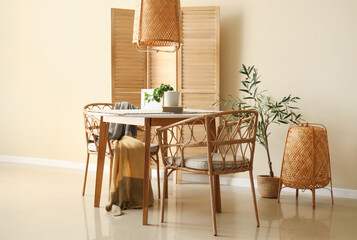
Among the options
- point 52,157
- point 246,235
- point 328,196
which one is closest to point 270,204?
point 328,196

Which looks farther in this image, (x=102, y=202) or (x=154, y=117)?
(x=102, y=202)

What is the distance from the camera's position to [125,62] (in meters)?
5.17

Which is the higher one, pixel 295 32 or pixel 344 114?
pixel 295 32

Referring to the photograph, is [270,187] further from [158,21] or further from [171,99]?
[158,21]

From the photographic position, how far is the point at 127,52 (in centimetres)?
518

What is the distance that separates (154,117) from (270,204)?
1.44m

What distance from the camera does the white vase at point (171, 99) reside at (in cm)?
363

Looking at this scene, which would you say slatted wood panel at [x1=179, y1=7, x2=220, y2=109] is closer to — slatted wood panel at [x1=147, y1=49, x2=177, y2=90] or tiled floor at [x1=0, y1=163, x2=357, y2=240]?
slatted wood panel at [x1=147, y1=49, x2=177, y2=90]

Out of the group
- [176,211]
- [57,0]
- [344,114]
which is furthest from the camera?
[57,0]

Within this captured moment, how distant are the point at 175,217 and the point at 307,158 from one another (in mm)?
1247

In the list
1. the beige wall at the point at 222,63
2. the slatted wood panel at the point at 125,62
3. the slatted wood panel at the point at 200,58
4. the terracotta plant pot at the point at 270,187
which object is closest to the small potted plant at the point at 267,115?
the terracotta plant pot at the point at 270,187

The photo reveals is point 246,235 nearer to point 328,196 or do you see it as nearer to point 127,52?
point 328,196

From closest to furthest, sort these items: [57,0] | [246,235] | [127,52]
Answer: [246,235] → [127,52] → [57,0]

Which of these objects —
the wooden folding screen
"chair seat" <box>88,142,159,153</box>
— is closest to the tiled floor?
"chair seat" <box>88,142,159,153</box>
